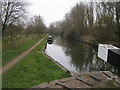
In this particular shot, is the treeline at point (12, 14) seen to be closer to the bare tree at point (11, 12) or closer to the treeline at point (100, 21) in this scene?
the bare tree at point (11, 12)

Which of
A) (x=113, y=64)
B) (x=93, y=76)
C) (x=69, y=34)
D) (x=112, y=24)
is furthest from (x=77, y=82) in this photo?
(x=69, y=34)

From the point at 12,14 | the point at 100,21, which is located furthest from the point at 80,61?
the point at 100,21

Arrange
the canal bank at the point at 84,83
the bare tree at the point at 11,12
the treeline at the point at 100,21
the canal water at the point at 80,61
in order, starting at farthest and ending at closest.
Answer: the treeline at the point at 100,21 → the bare tree at the point at 11,12 → the canal water at the point at 80,61 → the canal bank at the point at 84,83

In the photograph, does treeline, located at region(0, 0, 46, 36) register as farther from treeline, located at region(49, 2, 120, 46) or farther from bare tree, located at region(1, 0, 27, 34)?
treeline, located at region(49, 2, 120, 46)

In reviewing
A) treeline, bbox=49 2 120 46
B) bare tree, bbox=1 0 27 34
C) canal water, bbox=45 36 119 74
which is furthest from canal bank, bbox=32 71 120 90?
treeline, bbox=49 2 120 46

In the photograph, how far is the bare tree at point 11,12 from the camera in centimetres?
1675

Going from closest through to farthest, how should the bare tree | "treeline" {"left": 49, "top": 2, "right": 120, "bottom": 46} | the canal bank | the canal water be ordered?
1. the canal bank
2. the canal water
3. the bare tree
4. "treeline" {"left": 49, "top": 2, "right": 120, "bottom": 46}

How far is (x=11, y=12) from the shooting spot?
56.5 feet

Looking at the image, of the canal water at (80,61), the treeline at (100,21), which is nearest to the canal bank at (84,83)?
the canal water at (80,61)

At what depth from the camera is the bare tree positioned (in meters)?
16.7

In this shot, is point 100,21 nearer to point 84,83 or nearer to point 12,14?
point 12,14

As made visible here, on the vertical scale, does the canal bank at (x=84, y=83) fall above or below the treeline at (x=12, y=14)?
below

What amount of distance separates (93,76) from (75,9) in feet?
110

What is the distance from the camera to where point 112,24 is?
21.1 m
